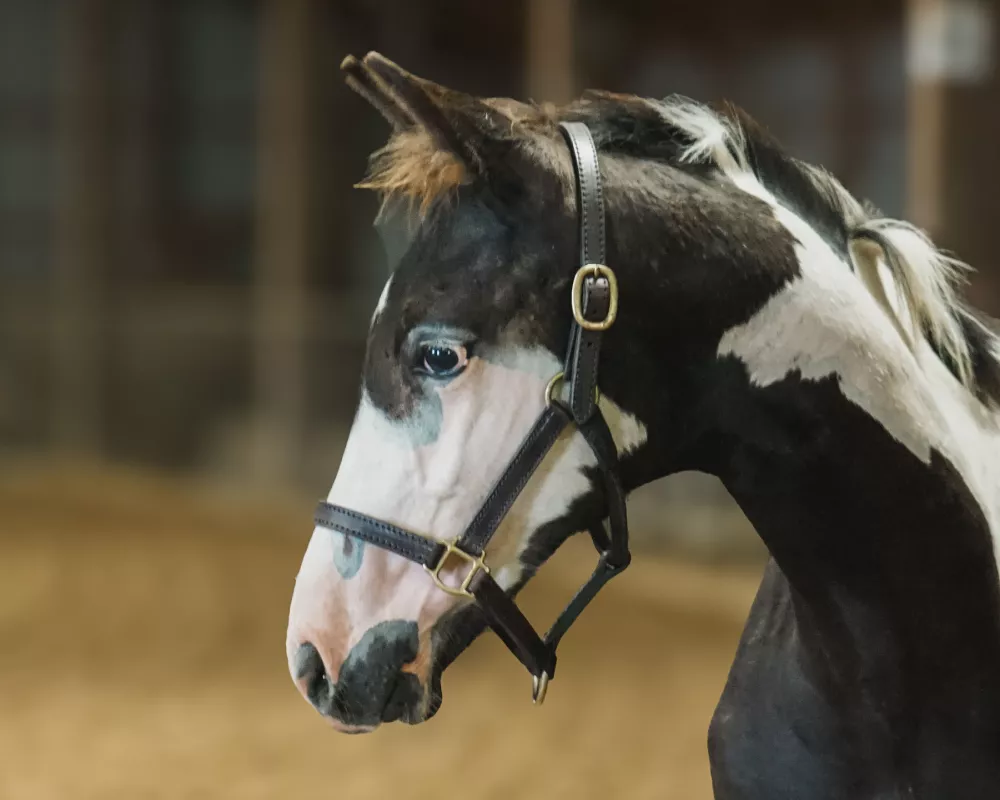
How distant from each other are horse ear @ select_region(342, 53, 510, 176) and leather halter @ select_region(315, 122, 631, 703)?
7cm

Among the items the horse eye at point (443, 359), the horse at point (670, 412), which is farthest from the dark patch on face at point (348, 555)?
the horse eye at point (443, 359)

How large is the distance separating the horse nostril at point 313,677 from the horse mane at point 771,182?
0.34m

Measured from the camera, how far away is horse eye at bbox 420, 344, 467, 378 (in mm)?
737

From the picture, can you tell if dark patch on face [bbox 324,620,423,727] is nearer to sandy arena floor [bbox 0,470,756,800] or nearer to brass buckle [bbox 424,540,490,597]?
brass buckle [bbox 424,540,490,597]

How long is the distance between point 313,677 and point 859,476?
17.1 inches

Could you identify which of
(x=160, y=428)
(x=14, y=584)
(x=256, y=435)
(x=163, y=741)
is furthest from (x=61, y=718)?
(x=160, y=428)

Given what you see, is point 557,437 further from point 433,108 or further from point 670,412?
point 433,108

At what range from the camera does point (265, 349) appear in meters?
4.18

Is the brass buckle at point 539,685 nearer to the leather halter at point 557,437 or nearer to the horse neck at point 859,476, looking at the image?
the leather halter at point 557,437

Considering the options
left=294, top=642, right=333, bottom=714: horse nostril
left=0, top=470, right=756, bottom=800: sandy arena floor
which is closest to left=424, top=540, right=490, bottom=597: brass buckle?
left=294, top=642, right=333, bottom=714: horse nostril

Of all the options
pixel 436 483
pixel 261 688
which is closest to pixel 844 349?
pixel 436 483

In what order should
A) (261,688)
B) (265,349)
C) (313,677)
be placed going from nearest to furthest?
(313,677)
(261,688)
(265,349)

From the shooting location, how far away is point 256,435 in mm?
4297

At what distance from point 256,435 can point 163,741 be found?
90.3 inches
